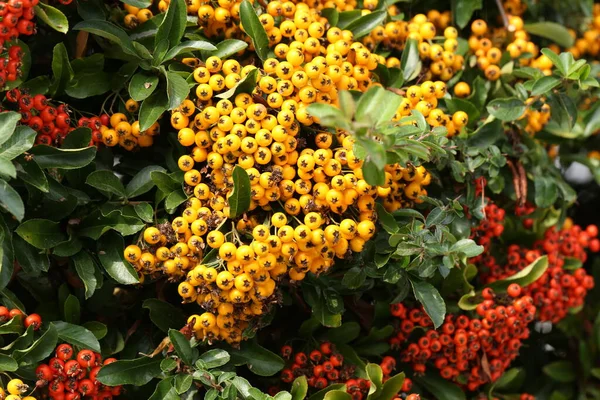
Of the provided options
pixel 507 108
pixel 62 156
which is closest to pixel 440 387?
pixel 507 108

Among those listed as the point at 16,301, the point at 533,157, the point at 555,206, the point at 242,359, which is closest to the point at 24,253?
the point at 16,301

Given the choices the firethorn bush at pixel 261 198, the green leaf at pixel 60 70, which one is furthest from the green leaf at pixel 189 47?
the green leaf at pixel 60 70

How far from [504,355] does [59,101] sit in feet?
5.07

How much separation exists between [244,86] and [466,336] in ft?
3.33

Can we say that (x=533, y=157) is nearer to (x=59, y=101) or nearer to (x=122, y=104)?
(x=122, y=104)

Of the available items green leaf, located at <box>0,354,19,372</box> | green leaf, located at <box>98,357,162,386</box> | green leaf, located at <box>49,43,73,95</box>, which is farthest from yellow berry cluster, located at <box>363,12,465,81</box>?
green leaf, located at <box>0,354,19,372</box>

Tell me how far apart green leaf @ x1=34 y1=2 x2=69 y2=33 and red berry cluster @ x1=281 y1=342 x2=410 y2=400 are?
1.06 metres

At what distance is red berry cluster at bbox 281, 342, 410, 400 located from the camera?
223 cm

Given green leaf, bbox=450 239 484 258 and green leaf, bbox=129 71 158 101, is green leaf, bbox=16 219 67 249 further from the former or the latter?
green leaf, bbox=450 239 484 258

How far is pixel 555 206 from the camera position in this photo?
2.94m

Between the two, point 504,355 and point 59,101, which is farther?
point 504,355

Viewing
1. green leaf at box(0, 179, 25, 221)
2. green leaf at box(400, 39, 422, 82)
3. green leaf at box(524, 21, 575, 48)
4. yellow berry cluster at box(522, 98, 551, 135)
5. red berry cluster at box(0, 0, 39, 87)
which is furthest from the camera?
green leaf at box(524, 21, 575, 48)

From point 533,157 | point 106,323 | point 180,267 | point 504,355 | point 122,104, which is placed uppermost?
point 122,104

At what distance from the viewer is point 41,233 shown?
201 cm
